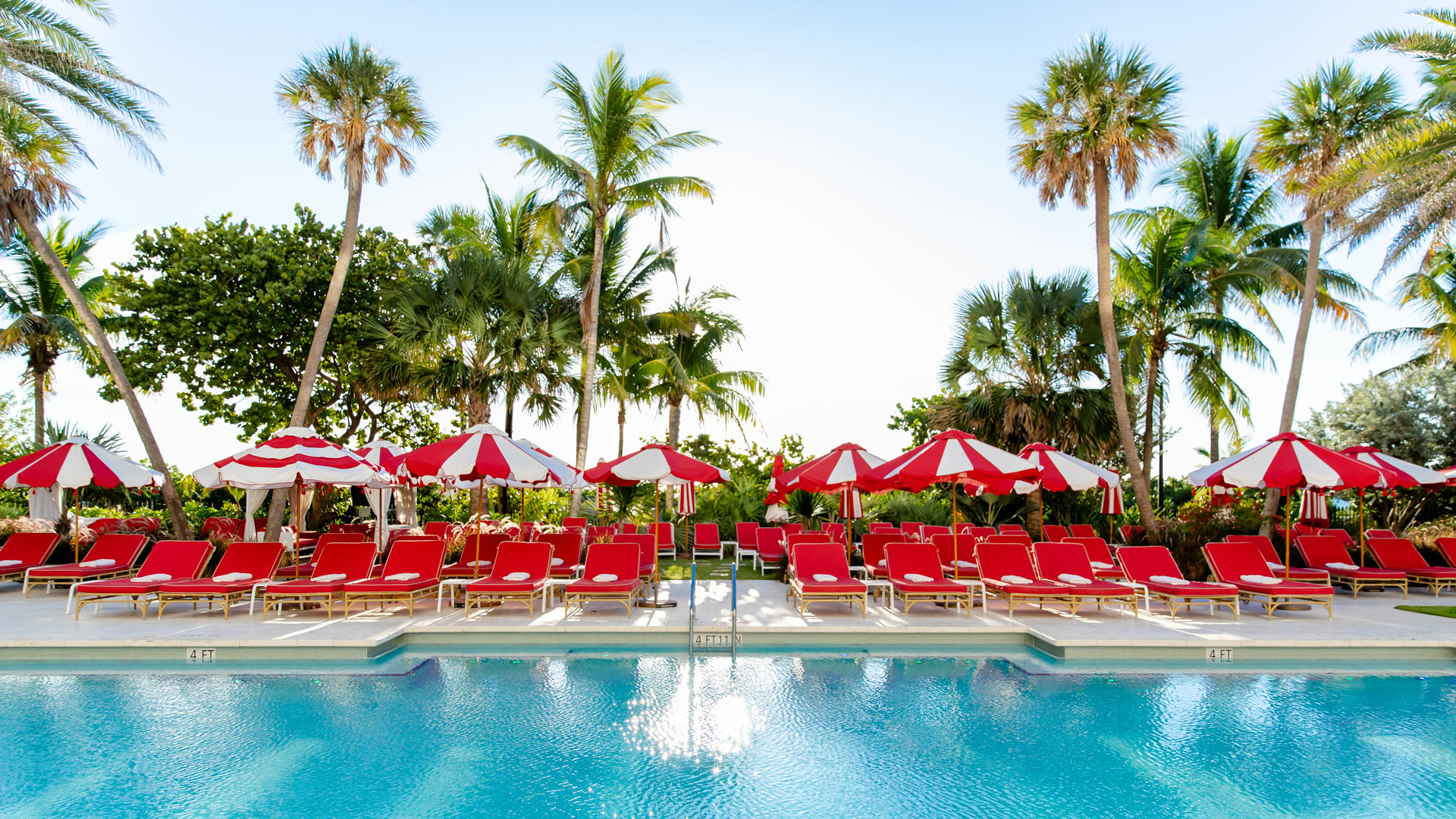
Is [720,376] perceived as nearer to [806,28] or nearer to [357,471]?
[806,28]

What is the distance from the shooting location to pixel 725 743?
5418 millimetres

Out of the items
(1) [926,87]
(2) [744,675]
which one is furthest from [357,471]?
(1) [926,87]

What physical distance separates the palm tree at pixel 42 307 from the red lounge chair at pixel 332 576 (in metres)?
14.9

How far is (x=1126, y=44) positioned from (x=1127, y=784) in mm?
14806

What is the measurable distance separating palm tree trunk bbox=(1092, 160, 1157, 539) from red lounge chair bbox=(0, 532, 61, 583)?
18817 mm

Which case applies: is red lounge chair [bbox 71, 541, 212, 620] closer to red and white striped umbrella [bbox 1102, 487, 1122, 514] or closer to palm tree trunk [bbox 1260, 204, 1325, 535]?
red and white striped umbrella [bbox 1102, 487, 1122, 514]

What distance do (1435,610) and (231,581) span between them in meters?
15.7

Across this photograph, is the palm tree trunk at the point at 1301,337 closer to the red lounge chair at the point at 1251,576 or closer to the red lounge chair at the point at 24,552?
the red lounge chair at the point at 1251,576

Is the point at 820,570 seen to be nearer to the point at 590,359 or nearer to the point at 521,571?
the point at 521,571

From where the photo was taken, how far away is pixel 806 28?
12.8 meters

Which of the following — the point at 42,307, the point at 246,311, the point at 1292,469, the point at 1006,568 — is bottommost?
the point at 1006,568

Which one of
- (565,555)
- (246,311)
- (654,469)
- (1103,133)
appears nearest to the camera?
(654,469)

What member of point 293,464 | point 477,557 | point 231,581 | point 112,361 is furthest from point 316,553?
point 112,361

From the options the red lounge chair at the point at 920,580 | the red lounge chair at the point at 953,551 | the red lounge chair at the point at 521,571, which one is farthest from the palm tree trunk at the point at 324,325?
the red lounge chair at the point at 953,551
